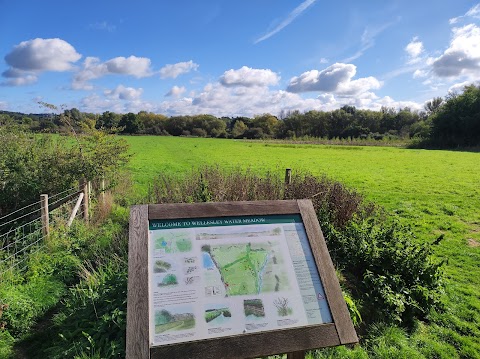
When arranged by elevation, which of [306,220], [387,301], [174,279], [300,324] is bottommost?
[387,301]

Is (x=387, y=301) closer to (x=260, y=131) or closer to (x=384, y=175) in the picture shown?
(x=384, y=175)

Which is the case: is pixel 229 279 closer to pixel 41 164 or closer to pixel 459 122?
pixel 41 164

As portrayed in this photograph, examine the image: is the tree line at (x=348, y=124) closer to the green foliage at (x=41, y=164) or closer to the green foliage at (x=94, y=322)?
the green foliage at (x=41, y=164)

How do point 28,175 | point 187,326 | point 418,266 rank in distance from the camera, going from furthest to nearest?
point 28,175 → point 418,266 → point 187,326

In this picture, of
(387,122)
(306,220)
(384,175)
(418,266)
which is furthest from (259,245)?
(387,122)

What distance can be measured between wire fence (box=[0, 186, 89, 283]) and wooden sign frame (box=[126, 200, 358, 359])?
4685 millimetres

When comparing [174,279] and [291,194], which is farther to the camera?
[291,194]

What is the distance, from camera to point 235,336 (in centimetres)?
251

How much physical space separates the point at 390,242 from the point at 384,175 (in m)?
16.2

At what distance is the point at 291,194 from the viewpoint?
27.9 ft

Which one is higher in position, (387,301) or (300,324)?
(300,324)

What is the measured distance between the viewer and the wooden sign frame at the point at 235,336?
7.88ft

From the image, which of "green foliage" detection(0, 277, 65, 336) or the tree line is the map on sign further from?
the tree line

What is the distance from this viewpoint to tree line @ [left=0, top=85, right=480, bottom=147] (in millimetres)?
55250
